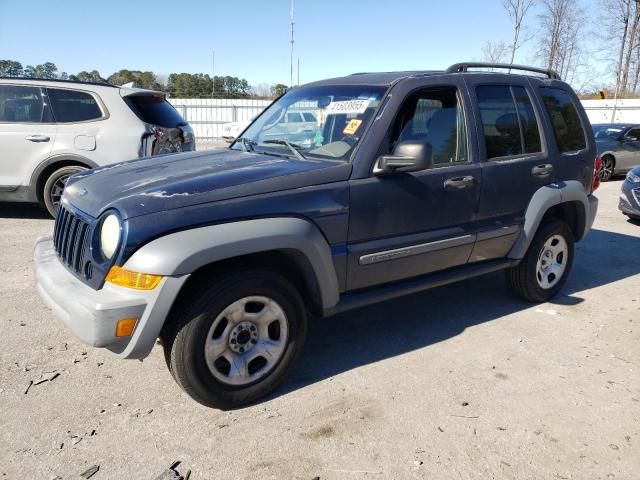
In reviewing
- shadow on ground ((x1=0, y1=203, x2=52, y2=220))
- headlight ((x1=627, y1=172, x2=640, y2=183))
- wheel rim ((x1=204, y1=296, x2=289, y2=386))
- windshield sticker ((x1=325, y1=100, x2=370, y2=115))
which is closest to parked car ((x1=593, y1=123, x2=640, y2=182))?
headlight ((x1=627, y1=172, x2=640, y2=183))

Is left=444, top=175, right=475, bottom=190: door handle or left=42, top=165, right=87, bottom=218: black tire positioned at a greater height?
left=444, top=175, right=475, bottom=190: door handle

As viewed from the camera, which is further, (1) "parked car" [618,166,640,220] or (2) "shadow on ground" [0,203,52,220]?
(1) "parked car" [618,166,640,220]

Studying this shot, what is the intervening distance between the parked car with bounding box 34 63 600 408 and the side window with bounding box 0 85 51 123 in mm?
4090

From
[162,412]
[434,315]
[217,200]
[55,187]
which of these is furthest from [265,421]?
[55,187]

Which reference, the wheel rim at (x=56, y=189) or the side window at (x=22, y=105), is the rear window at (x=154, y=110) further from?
the wheel rim at (x=56, y=189)

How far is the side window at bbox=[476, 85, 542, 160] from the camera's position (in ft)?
12.8

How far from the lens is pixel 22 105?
684cm

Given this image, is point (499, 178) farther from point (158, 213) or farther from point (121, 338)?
point (121, 338)

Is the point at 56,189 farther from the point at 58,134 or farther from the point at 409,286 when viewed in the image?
the point at 409,286

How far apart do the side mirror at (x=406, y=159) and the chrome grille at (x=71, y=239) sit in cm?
174

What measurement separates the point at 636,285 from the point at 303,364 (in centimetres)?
380

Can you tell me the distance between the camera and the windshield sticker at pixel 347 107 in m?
3.45

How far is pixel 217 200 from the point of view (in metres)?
2.70

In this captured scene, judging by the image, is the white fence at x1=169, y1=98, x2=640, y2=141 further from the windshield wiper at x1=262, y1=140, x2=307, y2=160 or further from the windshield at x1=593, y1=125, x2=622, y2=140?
the windshield wiper at x1=262, y1=140, x2=307, y2=160
